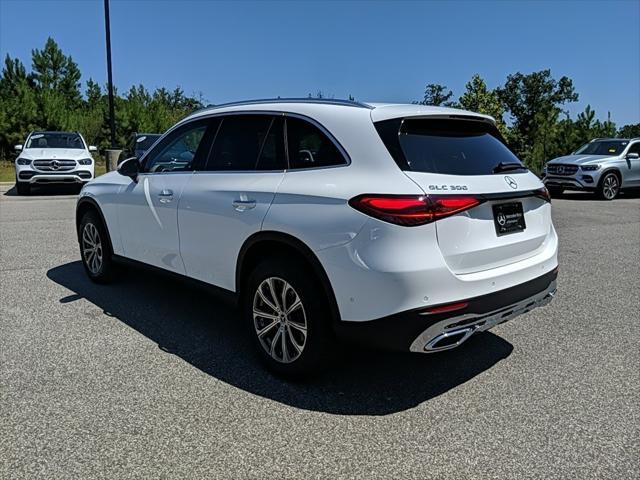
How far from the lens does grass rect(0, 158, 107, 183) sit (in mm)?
20734

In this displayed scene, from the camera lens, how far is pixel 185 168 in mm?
4445

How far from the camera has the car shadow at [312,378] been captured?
11.0 ft

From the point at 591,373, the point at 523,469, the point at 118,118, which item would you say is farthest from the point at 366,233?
the point at 118,118

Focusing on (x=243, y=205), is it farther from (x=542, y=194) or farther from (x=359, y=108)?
(x=542, y=194)

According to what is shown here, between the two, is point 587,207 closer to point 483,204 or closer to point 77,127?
point 483,204

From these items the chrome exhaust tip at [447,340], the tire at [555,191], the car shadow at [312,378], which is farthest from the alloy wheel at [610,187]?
the chrome exhaust tip at [447,340]

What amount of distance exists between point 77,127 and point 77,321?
27223 millimetres

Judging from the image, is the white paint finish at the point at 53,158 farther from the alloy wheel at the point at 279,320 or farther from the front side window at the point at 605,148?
the front side window at the point at 605,148

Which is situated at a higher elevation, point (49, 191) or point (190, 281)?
point (190, 281)

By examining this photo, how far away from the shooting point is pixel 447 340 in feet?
9.84

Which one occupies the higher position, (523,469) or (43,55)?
(43,55)

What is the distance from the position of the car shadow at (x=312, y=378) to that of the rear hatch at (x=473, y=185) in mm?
892

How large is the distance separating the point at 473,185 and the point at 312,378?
1512mm

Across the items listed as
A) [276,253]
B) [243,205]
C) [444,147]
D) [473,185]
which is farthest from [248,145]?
[473,185]
